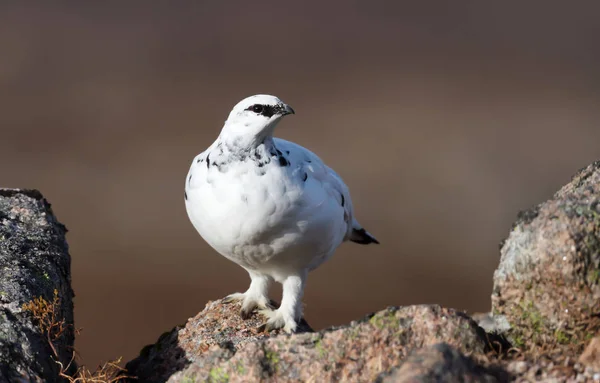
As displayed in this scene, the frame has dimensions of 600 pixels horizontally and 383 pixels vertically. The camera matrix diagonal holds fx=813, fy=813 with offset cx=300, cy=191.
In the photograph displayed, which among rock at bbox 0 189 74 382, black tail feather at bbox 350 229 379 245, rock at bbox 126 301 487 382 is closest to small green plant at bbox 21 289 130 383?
rock at bbox 0 189 74 382

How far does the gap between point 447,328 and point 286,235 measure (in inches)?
54.7

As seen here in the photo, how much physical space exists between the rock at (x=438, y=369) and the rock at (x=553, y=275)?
0.87ft

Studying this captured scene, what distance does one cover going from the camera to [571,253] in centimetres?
219

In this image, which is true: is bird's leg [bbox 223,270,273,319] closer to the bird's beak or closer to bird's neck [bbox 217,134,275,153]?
bird's neck [bbox 217,134,275,153]

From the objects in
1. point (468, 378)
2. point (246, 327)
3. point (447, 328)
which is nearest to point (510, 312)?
point (447, 328)

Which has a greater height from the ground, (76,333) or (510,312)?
(510,312)

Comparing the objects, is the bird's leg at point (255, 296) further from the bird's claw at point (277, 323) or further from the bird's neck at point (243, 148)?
the bird's neck at point (243, 148)

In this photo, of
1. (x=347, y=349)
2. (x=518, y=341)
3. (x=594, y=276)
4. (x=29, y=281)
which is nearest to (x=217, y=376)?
(x=347, y=349)

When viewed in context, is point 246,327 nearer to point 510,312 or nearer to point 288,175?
point 288,175

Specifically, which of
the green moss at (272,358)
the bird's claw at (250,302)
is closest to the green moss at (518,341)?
the green moss at (272,358)

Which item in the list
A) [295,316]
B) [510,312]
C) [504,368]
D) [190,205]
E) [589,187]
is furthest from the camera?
[295,316]

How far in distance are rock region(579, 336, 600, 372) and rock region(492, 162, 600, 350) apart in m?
0.08

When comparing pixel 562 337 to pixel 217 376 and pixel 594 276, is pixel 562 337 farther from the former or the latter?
pixel 217 376

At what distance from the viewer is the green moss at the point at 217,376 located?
7.43 feet
